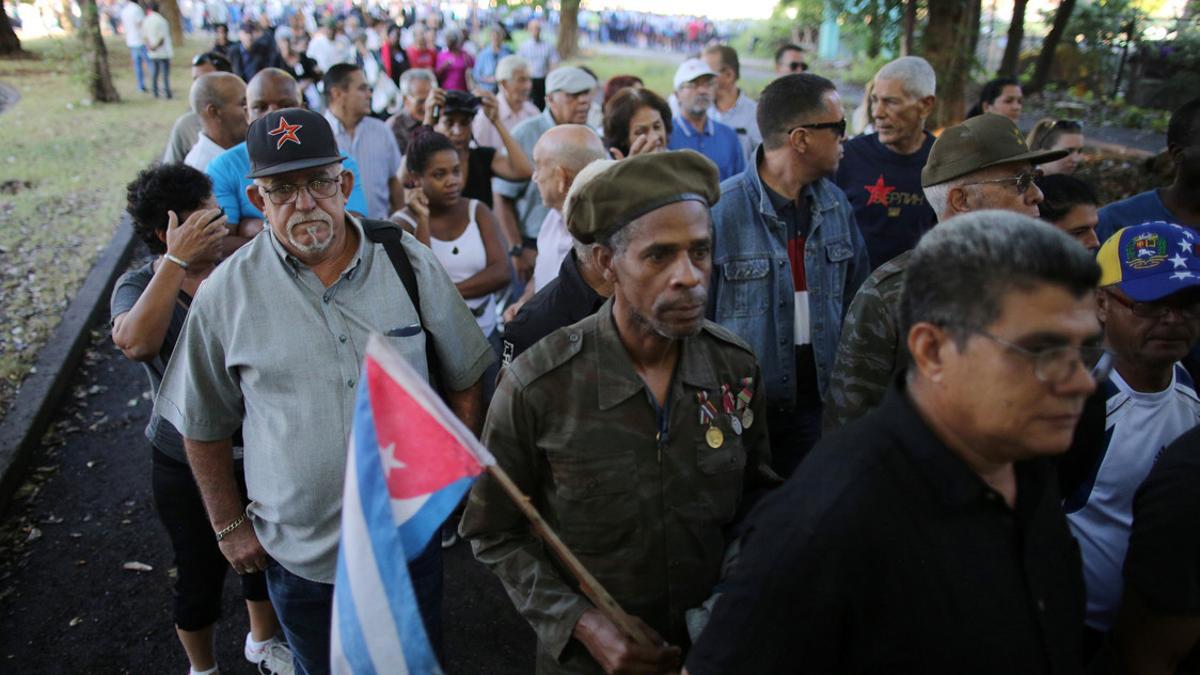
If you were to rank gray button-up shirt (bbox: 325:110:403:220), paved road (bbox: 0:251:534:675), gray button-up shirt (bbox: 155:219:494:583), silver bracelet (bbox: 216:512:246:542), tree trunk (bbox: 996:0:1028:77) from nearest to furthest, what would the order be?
gray button-up shirt (bbox: 155:219:494:583) < silver bracelet (bbox: 216:512:246:542) < paved road (bbox: 0:251:534:675) < gray button-up shirt (bbox: 325:110:403:220) < tree trunk (bbox: 996:0:1028:77)

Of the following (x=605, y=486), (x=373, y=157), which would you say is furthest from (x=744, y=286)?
(x=373, y=157)

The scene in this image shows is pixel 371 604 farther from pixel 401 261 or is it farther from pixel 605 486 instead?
pixel 401 261

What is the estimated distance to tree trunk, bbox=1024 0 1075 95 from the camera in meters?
16.8

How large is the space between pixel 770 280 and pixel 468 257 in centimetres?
196

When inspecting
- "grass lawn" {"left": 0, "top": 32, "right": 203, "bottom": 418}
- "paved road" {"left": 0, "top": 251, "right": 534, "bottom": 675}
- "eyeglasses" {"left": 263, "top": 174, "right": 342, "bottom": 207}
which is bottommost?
"paved road" {"left": 0, "top": 251, "right": 534, "bottom": 675}

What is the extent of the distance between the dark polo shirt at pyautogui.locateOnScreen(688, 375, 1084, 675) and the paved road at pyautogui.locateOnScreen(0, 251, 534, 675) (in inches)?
104

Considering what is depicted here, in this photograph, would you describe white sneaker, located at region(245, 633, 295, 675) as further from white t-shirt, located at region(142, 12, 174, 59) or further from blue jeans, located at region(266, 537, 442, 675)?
white t-shirt, located at region(142, 12, 174, 59)

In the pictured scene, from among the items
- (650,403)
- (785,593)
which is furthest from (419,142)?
(785,593)

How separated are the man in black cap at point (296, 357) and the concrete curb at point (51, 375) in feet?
11.0

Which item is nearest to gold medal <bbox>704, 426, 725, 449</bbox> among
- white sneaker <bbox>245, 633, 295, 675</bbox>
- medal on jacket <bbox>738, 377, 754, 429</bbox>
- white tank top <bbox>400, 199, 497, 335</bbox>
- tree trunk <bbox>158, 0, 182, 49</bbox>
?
medal on jacket <bbox>738, 377, 754, 429</bbox>

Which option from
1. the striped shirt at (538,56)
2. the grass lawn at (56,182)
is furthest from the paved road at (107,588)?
the striped shirt at (538,56)

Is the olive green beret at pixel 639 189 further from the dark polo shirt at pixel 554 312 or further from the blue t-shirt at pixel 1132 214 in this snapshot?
the blue t-shirt at pixel 1132 214

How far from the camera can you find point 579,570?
2057 mm

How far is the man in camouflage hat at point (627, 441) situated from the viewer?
2316mm
